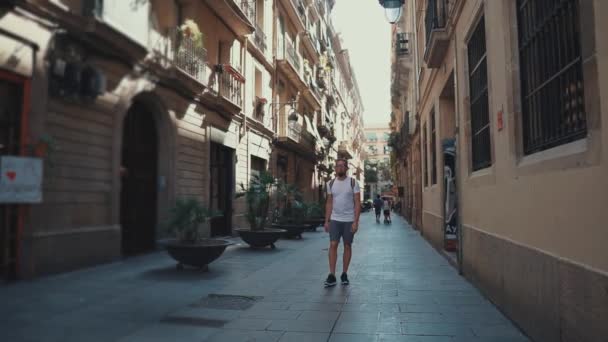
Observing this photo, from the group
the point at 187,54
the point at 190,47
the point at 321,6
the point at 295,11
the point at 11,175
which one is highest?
the point at 321,6

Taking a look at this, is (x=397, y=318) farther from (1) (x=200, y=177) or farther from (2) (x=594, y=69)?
(1) (x=200, y=177)

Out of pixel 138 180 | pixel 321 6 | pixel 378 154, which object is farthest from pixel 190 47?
pixel 378 154

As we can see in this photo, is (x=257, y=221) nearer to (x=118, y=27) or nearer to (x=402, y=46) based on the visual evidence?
(x=118, y=27)

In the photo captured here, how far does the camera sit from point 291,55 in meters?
23.2

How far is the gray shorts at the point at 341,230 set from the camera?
666 cm

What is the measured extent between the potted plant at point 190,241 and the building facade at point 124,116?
137 centimetres

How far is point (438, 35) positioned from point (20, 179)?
8.00 m

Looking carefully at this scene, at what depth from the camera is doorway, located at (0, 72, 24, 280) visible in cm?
682

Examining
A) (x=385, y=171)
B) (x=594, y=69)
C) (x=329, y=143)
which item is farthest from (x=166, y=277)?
(x=385, y=171)

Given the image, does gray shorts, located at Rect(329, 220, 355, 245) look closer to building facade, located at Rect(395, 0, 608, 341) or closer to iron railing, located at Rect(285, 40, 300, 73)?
building facade, located at Rect(395, 0, 608, 341)

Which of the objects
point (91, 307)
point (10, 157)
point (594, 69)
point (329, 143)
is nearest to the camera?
point (594, 69)

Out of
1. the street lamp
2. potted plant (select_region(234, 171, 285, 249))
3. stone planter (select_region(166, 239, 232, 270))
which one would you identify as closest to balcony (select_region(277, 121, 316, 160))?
potted plant (select_region(234, 171, 285, 249))

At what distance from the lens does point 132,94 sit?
9992mm

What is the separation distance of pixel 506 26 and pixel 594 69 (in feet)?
7.12
